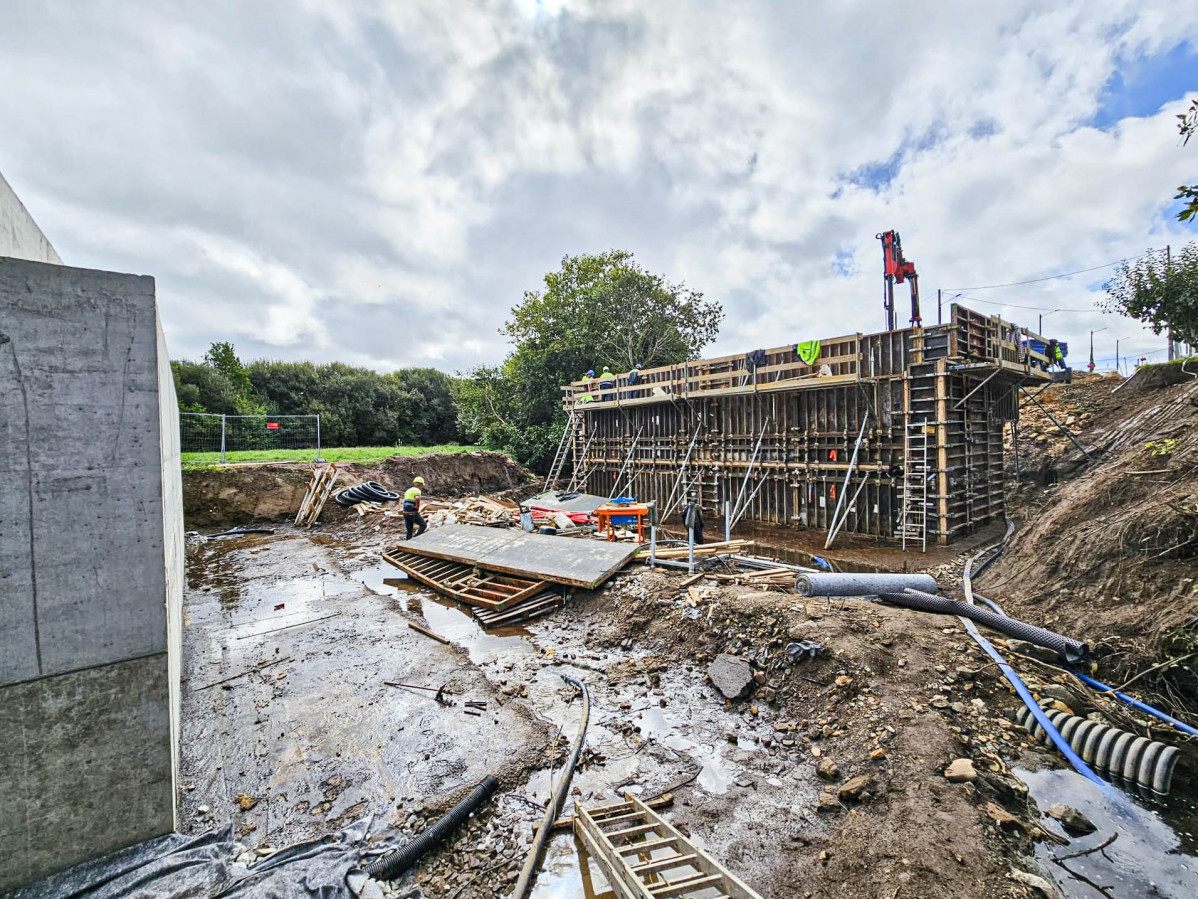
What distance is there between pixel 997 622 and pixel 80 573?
348 inches

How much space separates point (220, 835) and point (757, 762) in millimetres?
4206

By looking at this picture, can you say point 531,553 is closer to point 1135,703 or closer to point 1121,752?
point 1121,752

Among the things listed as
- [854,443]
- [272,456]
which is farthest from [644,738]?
[272,456]

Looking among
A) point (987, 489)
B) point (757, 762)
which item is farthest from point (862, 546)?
point (757, 762)

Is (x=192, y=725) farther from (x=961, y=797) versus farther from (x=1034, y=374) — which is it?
(x=1034, y=374)

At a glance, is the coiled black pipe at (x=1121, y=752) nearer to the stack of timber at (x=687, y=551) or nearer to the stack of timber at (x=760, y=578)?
the stack of timber at (x=760, y=578)

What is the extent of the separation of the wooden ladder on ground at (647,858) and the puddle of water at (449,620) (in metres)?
3.49

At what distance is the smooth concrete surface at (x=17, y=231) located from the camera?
12.0 ft

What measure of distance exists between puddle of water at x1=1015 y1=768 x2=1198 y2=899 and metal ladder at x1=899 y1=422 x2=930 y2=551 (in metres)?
8.36

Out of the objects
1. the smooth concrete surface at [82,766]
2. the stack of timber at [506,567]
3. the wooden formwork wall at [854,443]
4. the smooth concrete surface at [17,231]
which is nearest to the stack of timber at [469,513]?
the stack of timber at [506,567]

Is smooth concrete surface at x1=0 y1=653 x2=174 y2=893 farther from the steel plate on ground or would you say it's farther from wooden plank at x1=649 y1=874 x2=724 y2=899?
the steel plate on ground

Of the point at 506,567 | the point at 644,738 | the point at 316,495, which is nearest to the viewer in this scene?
the point at 644,738

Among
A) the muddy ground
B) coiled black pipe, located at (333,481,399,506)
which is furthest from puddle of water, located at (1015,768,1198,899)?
coiled black pipe, located at (333,481,399,506)

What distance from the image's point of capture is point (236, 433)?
2006 centimetres
